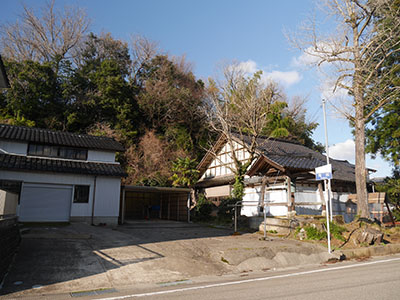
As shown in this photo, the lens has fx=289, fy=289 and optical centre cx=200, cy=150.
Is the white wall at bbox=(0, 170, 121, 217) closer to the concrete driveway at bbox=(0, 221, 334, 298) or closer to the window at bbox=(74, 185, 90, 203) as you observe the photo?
the window at bbox=(74, 185, 90, 203)

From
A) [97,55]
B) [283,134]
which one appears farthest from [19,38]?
[283,134]

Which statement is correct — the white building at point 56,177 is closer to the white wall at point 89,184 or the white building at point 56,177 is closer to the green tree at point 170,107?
the white wall at point 89,184

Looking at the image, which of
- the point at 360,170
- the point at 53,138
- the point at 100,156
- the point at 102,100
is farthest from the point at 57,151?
the point at 360,170

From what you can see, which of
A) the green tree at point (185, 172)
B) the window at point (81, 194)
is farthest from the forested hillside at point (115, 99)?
the window at point (81, 194)

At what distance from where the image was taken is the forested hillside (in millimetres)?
26344

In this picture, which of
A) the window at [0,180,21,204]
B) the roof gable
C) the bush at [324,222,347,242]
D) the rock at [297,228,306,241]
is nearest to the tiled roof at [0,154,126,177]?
the window at [0,180,21,204]

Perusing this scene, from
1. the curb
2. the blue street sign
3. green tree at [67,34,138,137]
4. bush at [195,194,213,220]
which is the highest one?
green tree at [67,34,138,137]

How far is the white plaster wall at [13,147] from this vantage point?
54.0ft

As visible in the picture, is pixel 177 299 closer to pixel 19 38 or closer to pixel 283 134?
pixel 283 134

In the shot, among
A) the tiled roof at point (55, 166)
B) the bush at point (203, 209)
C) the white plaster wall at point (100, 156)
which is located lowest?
the bush at point (203, 209)

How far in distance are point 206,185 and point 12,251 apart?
17848mm

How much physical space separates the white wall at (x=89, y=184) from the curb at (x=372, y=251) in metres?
12.5

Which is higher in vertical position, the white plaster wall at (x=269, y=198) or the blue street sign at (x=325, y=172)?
the blue street sign at (x=325, y=172)

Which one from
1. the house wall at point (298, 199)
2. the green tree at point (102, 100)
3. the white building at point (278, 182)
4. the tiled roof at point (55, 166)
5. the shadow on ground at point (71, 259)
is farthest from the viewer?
the green tree at point (102, 100)
